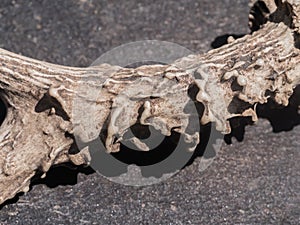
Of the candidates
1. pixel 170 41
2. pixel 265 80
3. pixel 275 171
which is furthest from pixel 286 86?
pixel 170 41

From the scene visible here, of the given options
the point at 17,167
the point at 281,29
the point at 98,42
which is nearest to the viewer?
the point at 17,167

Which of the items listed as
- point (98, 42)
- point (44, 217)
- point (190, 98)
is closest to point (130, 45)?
point (98, 42)

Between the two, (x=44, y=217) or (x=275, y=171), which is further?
(x=275, y=171)

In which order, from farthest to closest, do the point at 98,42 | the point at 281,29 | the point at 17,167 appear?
the point at 98,42
the point at 281,29
the point at 17,167

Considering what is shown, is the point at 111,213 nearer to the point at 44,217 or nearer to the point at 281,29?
the point at 44,217

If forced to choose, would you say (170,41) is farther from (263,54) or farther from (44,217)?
(44,217)

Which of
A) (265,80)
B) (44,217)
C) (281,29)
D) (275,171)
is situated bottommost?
(44,217)

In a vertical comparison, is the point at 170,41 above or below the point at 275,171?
above
